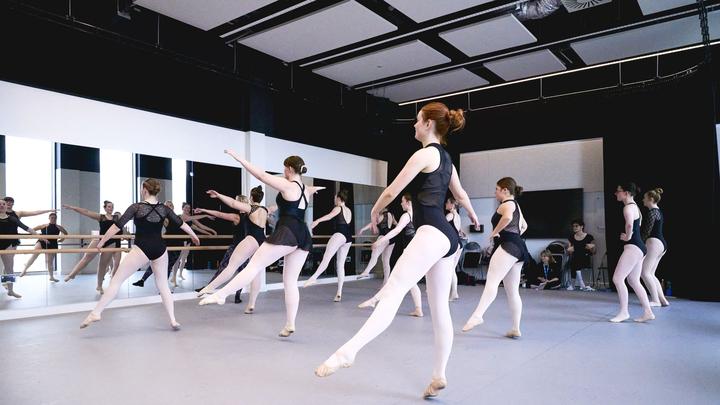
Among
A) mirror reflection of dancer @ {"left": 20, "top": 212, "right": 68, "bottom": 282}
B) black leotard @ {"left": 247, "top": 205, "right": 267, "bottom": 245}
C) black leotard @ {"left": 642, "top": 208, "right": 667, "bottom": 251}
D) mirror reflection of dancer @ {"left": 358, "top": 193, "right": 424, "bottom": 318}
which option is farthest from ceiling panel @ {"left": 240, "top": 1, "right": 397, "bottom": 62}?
black leotard @ {"left": 642, "top": 208, "right": 667, "bottom": 251}

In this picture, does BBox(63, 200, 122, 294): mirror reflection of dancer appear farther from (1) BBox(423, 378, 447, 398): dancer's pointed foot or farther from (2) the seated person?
(2) the seated person

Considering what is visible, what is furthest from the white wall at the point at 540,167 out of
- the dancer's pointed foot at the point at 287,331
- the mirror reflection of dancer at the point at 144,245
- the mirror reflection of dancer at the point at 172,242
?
the mirror reflection of dancer at the point at 144,245

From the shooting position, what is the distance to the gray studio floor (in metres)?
2.79

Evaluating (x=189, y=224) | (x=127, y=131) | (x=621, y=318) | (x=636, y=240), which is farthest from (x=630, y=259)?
(x=127, y=131)

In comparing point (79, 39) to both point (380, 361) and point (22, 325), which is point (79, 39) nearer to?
point (22, 325)

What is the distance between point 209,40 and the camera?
23.3 feet

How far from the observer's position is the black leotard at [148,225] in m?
4.46

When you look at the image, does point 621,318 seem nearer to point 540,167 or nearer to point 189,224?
point 540,167

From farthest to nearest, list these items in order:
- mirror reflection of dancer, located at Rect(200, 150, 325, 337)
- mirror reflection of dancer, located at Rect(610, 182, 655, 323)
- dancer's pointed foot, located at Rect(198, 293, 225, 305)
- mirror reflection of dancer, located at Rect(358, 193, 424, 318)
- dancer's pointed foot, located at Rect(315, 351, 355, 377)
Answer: mirror reflection of dancer, located at Rect(358, 193, 424, 318)
mirror reflection of dancer, located at Rect(610, 182, 655, 323)
mirror reflection of dancer, located at Rect(200, 150, 325, 337)
dancer's pointed foot, located at Rect(198, 293, 225, 305)
dancer's pointed foot, located at Rect(315, 351, 355, 377)

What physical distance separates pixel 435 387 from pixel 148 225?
3.11 m

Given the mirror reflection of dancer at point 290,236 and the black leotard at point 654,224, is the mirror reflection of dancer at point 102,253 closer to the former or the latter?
the mirror reflection of dancer at point 290,236

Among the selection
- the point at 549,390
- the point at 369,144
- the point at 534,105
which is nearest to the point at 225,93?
the point at 369,144

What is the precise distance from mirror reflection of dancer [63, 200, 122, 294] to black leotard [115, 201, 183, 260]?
7.81 ft

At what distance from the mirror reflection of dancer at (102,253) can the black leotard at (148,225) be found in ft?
7.81
